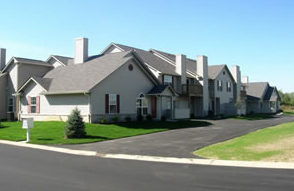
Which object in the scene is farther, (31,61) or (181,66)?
(181,66)

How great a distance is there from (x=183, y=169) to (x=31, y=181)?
189 inches

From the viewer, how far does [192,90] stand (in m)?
37.3

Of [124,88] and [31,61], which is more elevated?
[31,61]

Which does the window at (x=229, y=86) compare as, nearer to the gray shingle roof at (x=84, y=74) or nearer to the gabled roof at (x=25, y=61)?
the gray shingle roof at (x=84, y=74)

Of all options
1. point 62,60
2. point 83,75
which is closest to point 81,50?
point 62,60

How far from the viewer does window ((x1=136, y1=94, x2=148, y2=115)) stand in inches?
1163

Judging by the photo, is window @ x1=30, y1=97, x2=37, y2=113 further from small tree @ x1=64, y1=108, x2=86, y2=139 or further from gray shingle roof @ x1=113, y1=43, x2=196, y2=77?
gray shingle roof @ x1=113, y1=43, x2=196, y2=77

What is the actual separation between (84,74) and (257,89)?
134ft

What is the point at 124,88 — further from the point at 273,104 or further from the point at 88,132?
the point at 273,104

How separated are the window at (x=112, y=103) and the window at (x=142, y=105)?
285 cm

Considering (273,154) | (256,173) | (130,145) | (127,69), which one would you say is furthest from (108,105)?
→ (256,173)

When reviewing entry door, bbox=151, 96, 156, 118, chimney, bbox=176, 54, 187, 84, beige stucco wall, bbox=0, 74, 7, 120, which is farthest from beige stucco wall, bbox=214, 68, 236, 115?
beige stucco wall, bbox=0, 74, 7, 120

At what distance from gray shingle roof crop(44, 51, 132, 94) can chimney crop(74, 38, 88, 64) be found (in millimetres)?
825

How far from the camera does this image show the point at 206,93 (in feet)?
132
